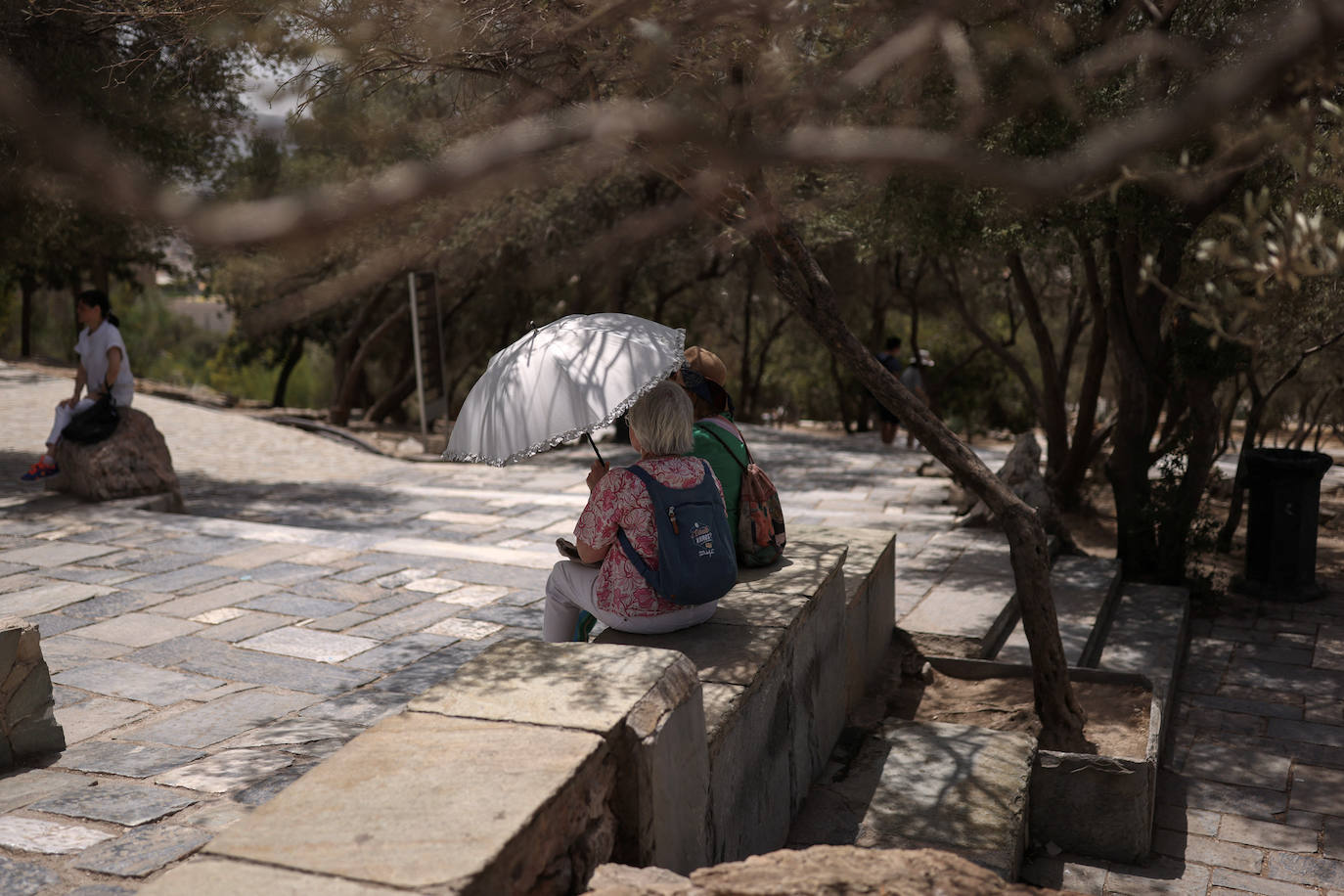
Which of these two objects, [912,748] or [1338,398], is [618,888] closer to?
[912,748]

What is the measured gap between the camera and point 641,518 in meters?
3.74

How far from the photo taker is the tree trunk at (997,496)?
4.88 m

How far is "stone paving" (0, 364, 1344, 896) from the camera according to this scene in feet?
12.2

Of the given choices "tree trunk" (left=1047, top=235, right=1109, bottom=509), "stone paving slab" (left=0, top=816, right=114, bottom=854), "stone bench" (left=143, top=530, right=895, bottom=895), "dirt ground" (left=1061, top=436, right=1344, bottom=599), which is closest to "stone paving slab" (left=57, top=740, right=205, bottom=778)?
"stone paving slab" (left=0, top=816, right=114, bottom=854)

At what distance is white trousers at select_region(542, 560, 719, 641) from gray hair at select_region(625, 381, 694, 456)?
0.54m

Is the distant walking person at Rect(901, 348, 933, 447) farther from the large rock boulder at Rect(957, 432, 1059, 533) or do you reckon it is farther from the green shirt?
the green shirt

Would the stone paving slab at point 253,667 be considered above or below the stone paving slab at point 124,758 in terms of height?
above

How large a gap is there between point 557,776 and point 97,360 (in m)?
7.77

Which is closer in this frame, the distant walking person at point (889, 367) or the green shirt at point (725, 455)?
the green shirt at point (725, 455)

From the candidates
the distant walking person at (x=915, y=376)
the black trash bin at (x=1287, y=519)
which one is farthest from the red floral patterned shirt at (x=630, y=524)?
the distant walking person at (x=915, y=376)

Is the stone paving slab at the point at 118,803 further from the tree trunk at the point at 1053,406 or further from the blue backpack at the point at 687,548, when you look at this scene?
the tree trunk at the point at 1053,406

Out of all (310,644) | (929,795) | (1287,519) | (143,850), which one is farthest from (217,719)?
(1287,519)

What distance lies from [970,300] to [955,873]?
19.9 m

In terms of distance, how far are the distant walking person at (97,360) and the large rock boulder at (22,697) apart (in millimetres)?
5122
